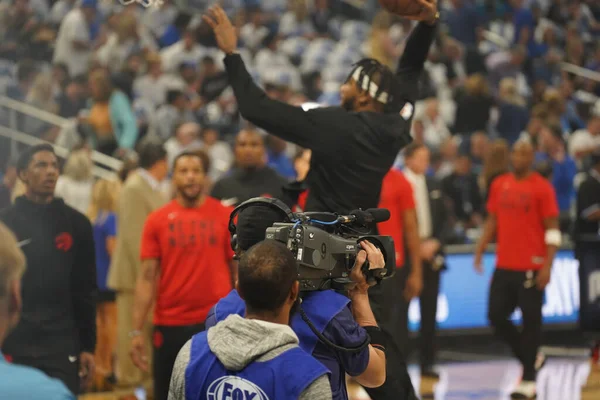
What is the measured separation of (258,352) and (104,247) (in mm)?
6899

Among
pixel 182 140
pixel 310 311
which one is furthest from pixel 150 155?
pixel 310 311

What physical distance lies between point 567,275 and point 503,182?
288cm

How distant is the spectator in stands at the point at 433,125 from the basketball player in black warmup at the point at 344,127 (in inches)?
435

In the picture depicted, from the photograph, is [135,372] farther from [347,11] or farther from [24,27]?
[347,11]

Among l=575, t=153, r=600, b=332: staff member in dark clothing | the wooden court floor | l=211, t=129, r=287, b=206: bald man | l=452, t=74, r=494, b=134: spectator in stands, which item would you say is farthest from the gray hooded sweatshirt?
l=452, t=74, r=494, b=134: spectator in stands

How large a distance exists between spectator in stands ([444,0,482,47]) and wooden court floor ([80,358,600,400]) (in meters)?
10.3

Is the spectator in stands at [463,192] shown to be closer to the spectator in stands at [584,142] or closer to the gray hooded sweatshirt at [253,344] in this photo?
the spectator in stands at [584,142]

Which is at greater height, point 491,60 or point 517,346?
point 491,60

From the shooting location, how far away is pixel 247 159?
328 inches

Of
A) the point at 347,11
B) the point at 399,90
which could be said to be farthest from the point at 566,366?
the point at 347,11

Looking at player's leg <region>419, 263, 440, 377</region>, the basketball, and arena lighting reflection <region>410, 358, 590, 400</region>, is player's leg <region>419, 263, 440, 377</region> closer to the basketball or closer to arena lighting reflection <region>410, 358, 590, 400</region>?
arena lighting reflection <region>410, 358, 590, 400</region>

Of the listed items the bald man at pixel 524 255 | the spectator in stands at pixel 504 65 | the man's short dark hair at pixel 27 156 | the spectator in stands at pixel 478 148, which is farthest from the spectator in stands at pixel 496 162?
the spectator in stands at pixel 504 65

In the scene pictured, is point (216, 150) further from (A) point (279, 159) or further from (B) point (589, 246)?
(B) point (589, 246)

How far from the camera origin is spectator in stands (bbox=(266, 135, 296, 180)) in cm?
1352
